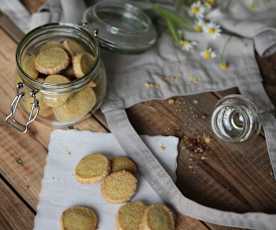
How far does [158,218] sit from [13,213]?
0.26 metres

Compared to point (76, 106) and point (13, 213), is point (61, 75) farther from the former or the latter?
point (13, 213)

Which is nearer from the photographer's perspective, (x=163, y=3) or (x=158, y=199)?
(x=158, y=199)

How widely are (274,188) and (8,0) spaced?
0.71 m

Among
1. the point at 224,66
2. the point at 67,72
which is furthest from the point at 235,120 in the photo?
the point at 67,72

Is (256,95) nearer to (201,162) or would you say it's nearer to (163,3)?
(201,162)

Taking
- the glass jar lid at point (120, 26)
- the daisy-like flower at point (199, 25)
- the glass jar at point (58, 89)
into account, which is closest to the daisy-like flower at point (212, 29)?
the daisy-like flower at point (199, 25)

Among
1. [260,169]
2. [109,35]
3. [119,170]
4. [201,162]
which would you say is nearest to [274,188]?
[260,169]

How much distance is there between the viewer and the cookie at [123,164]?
0.91 meters

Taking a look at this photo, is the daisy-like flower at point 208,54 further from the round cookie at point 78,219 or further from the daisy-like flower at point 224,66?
the round cookie at point 78,219

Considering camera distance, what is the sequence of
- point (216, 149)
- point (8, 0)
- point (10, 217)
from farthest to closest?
point (8, 0) < point (216, 149) < point (10, 217)

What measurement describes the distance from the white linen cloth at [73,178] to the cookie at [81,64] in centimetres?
13

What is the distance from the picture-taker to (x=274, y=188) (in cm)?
94

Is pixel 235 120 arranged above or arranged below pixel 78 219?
below

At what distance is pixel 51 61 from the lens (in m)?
0.90
